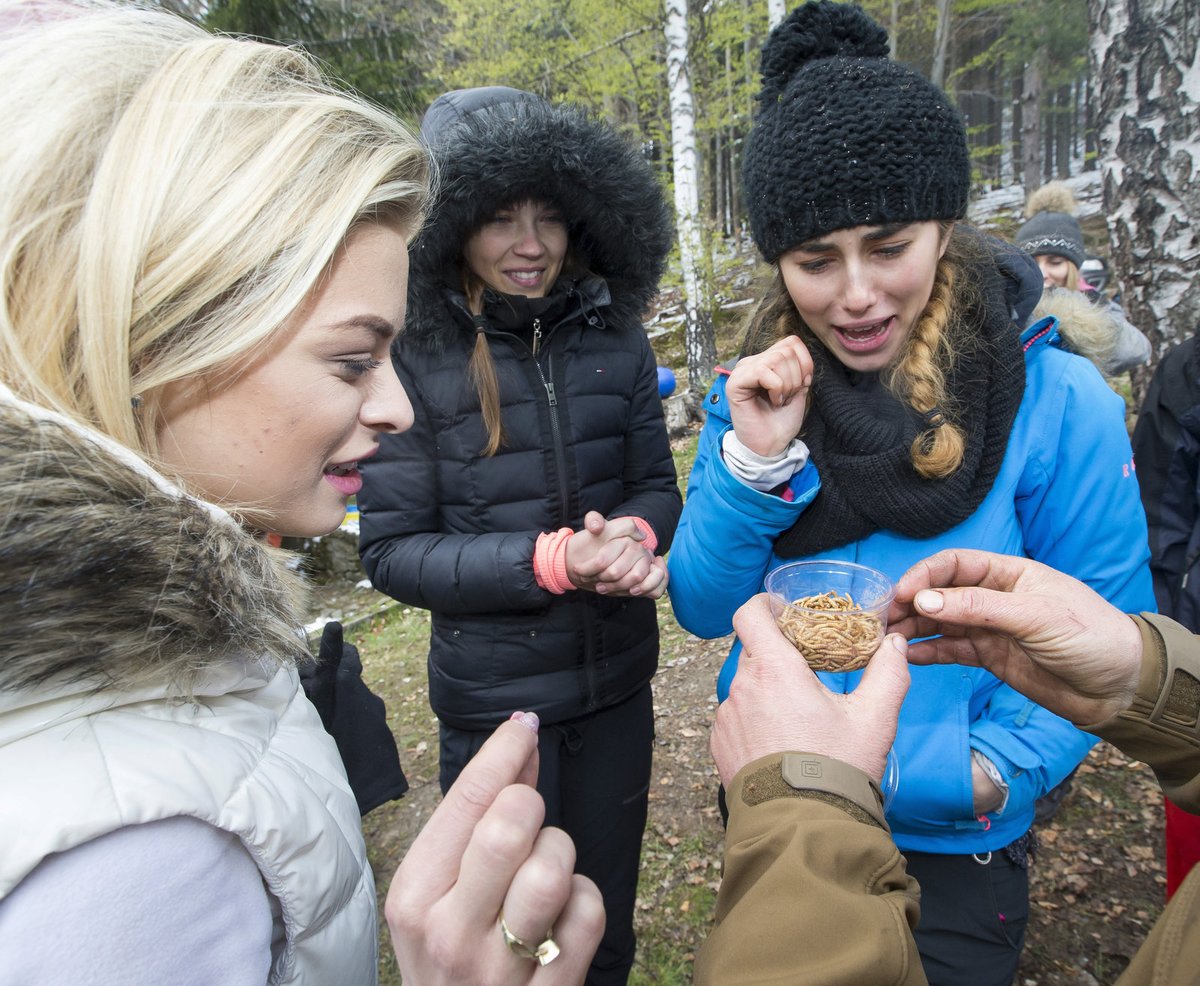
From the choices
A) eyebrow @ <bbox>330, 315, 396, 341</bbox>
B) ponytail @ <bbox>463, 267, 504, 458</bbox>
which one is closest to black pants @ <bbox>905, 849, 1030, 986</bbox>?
ponytail @ <bbox>463, 267, 504, 458</bbox>

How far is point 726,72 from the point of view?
16188mm

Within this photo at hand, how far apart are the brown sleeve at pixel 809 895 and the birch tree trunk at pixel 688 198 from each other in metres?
9.16

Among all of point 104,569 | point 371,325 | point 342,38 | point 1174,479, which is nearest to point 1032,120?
point 342,38

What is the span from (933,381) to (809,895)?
1.43 m

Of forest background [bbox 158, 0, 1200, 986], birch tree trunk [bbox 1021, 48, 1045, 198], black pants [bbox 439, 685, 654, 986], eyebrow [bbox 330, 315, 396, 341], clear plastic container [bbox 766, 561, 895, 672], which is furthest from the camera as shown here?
birch tree trunk [bbox 1021, 48, 1045, 198]

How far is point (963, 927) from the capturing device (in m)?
1.83

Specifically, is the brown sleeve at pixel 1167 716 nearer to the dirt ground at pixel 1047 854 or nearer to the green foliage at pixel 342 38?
the dirt ground at pixel 1047 854

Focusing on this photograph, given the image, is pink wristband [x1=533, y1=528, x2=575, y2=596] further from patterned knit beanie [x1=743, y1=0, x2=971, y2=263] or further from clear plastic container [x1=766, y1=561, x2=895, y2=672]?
patterned knit beanie [x1=743, y1=0, x2=971, y2=263]

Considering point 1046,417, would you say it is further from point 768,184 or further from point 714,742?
point 714,742

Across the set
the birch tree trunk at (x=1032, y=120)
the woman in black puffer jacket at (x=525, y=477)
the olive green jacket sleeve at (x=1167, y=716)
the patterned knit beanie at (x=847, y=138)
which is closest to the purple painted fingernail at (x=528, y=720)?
the woman in black puffer jacket at (x=525, y=477)

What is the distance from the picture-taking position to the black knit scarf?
1.84m

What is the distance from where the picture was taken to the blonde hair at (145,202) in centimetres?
94

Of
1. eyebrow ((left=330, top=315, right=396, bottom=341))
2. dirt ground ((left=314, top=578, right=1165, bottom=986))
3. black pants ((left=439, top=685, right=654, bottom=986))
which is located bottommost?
dirt ground ((left=314, top=578, right=1165, bottom=986))

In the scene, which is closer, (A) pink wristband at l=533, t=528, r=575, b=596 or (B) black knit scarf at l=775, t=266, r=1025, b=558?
(B) black knit scarf at l=775, t=266, r=1025, b=558
